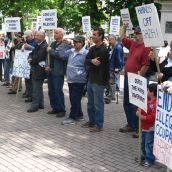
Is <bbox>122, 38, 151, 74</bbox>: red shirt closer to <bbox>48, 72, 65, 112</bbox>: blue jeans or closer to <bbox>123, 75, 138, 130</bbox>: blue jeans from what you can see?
<bbox>123, 75, 138, 130</bbox>: blue jeans

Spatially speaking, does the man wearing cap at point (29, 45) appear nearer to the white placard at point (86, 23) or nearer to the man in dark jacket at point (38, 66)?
the man in dark jacket at point (38, 66)

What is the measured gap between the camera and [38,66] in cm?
1013

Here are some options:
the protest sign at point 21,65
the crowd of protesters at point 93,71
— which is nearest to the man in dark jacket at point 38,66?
the crowd of protesters at point 93,71

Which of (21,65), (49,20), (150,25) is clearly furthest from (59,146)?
(21,65)

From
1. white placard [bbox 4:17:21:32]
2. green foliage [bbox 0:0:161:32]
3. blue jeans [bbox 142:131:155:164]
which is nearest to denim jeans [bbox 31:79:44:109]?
white placard [bbox 4:17:21:32]

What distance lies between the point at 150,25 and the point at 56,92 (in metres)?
4.31

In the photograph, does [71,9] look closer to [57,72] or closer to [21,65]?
[21,65]

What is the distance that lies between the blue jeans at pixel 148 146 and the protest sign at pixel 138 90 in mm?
471

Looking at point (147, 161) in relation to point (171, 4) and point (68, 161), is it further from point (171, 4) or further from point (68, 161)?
point (171, 4)

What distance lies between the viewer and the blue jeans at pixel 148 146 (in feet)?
20.9

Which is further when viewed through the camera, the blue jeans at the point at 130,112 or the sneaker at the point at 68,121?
the sneaker at the point at 68,121

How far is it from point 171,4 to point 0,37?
7.05 metres

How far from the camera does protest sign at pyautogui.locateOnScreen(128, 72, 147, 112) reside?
20.1 feet

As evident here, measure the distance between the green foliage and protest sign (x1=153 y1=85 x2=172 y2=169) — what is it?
1610 cm
